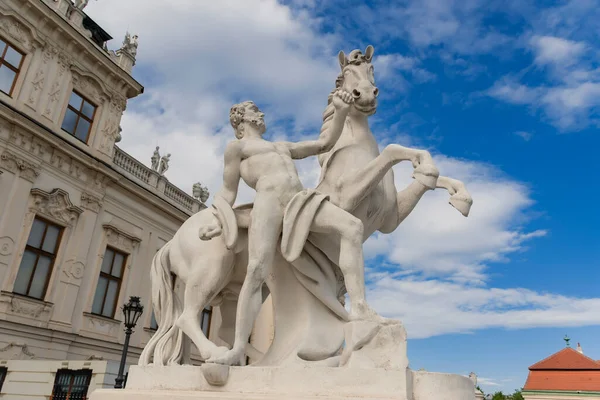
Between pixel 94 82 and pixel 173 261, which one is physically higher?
pixel 94 82

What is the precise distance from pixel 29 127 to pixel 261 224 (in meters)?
12.6

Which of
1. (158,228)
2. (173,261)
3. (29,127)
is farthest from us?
(158,228)

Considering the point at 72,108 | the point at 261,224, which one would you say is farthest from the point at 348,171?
the point at 72,108

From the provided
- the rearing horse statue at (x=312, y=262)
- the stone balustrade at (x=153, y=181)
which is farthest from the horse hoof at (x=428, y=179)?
the stone balustrade at (x=153, y=181)

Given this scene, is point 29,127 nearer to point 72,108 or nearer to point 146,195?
point 72,108

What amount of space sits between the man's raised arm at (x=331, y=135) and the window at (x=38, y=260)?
480 inches

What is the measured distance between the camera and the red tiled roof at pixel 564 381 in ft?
90.4

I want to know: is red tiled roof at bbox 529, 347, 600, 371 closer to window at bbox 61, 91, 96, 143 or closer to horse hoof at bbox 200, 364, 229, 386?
window at bbox 61, 91, 96, 143

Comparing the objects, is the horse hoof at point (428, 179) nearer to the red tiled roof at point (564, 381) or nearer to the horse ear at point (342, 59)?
the horse ear at point (342, 59)

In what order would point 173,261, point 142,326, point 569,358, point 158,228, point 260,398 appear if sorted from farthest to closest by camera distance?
point 569,358 < point 158,228 < point 142,326 < point 173,261 < point 260,398

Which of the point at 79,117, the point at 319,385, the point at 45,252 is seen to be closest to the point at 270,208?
the point at 319,385

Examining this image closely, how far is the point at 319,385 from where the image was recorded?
2305 millimetres

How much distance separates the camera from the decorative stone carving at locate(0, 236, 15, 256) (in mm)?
12180

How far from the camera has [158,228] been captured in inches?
692
